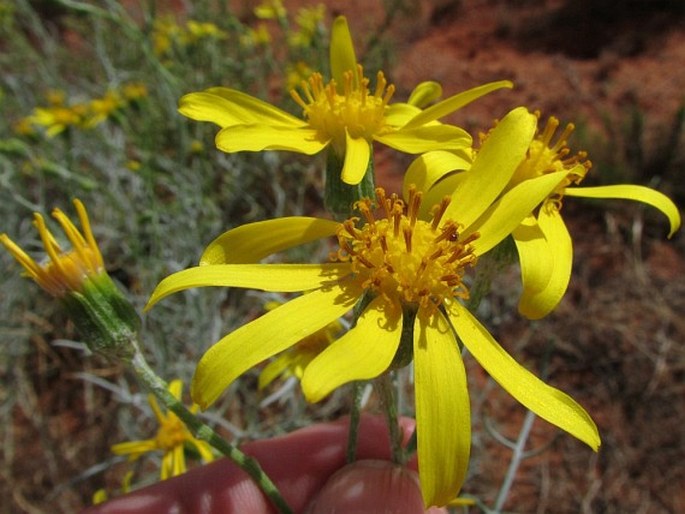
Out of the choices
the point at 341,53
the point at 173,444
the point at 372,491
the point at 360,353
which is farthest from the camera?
the point at 173,444

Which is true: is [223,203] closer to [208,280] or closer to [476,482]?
[476,482]

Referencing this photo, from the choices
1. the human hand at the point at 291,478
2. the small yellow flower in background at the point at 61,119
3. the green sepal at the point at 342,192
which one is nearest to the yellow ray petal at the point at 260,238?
the green sepal at the point at 342,192

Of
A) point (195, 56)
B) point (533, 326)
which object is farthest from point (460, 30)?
point (533, 326)

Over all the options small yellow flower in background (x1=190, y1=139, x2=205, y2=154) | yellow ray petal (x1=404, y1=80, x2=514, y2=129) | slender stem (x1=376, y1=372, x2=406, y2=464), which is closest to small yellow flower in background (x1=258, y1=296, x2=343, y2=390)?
slender stem (x1=376, y1=372, x2=406, y2=464)

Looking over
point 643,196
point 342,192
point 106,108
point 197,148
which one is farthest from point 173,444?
point 106,108

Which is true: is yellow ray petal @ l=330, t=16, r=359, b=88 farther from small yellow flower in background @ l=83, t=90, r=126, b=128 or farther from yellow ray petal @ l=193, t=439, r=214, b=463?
small yellow flower in background @ l=83, t=90, r=126, b=128

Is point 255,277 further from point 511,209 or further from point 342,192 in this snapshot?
point 511,209
